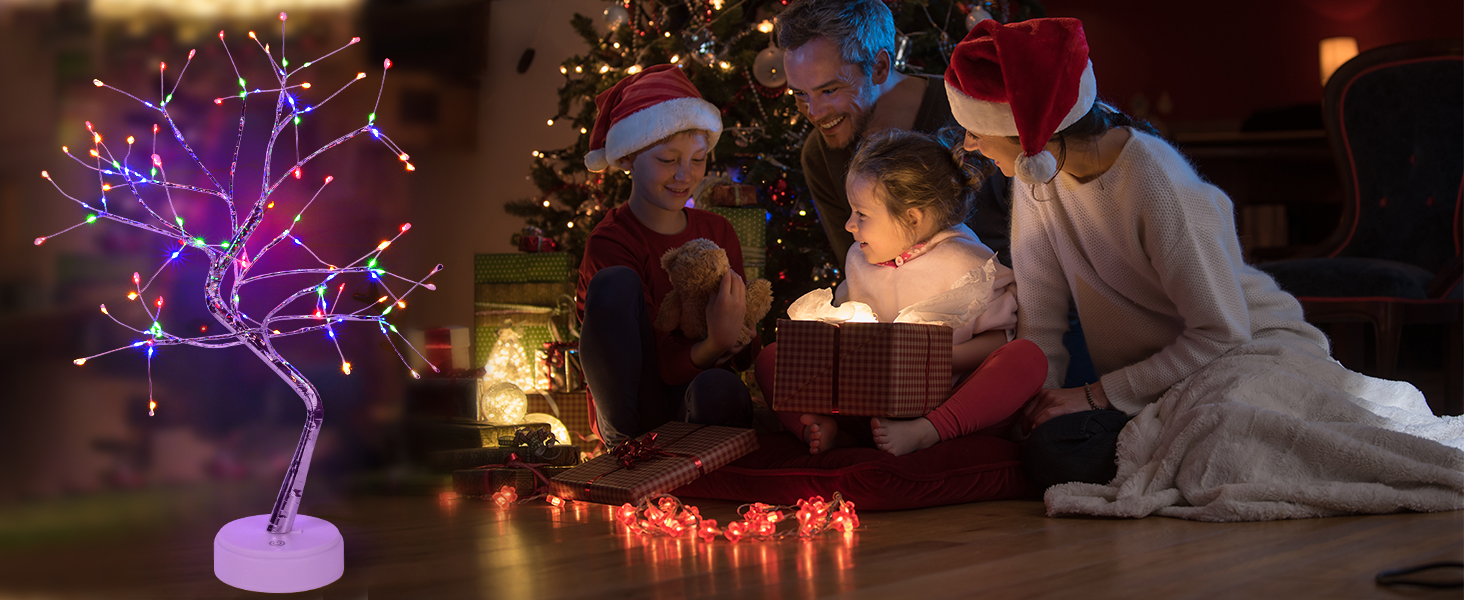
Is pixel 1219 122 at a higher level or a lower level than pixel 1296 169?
higher

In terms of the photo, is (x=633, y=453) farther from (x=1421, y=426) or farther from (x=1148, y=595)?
(x=1421, y=426)

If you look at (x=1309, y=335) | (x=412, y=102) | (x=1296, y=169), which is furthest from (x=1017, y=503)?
(x=1296, y=169)

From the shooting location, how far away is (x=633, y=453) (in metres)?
1.57

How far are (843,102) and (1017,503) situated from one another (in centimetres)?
90

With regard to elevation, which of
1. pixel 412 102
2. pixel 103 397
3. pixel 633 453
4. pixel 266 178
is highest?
pixel 412 102

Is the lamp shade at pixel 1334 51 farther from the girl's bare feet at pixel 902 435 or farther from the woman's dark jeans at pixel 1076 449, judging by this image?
the girl's bare feet at pixel 902 435

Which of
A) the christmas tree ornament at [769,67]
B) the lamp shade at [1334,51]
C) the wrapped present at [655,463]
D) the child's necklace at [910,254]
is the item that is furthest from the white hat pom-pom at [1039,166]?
the lamp shade at [1334,51]

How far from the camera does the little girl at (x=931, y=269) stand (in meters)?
1.65

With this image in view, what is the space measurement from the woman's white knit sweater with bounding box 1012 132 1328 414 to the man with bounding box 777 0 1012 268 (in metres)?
0.27

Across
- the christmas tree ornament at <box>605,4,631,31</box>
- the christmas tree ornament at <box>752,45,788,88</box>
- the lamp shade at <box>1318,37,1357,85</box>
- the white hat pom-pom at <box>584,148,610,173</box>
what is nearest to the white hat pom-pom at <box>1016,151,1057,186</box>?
the white hat pom-pom at <box>584,148,610,173</box>

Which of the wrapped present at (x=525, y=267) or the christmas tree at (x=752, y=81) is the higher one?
the christmas tree at (x=752, y=81)

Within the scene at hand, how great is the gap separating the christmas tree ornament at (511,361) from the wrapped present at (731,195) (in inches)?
27.5

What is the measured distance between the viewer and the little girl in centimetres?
165

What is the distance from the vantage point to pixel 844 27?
203 centimetres
